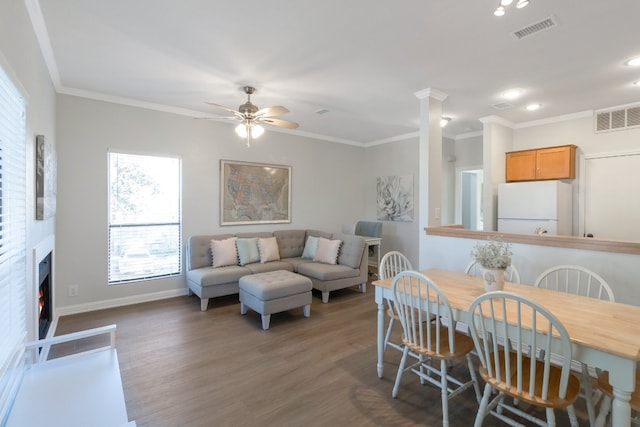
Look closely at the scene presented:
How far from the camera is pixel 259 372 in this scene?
2.54 metres

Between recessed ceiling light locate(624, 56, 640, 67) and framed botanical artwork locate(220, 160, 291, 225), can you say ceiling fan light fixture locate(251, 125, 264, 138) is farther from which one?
recessed ceiling light locate(624, 56, 640, 67)

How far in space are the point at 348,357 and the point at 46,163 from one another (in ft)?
10.4

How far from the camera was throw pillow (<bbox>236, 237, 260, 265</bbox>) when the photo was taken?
4.57 meters

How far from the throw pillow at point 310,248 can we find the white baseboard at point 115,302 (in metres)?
1.95

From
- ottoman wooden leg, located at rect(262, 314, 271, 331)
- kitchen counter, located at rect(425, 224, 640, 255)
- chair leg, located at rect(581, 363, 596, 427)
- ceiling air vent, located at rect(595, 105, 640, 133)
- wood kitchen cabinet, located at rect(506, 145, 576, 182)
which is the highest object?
ceiling air vent, located at rect(595, 105, 640, 133)

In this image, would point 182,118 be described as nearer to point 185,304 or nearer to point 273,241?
point 273,241

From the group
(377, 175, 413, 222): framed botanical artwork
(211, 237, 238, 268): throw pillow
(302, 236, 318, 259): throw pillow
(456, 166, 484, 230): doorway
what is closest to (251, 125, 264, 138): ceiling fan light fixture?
(211, 237, 238, 268): throw pillow

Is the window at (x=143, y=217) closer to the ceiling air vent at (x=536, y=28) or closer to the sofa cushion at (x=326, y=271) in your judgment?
the sofa cushion at (x=326, y=271)

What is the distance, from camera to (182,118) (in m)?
4.50

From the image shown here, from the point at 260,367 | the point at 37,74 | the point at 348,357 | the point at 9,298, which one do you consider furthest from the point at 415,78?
the point at 9,298

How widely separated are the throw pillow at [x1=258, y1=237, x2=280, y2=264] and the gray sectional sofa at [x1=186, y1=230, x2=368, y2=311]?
7 centimetres

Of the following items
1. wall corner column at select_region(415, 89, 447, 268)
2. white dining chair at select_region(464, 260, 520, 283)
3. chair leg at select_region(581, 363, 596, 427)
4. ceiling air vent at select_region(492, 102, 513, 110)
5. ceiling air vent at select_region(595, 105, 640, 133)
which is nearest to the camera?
chair leg at select_region(581, 363, 596, 427)

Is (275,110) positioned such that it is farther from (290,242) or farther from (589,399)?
(589,399)

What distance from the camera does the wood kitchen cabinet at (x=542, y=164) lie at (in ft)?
14.2
